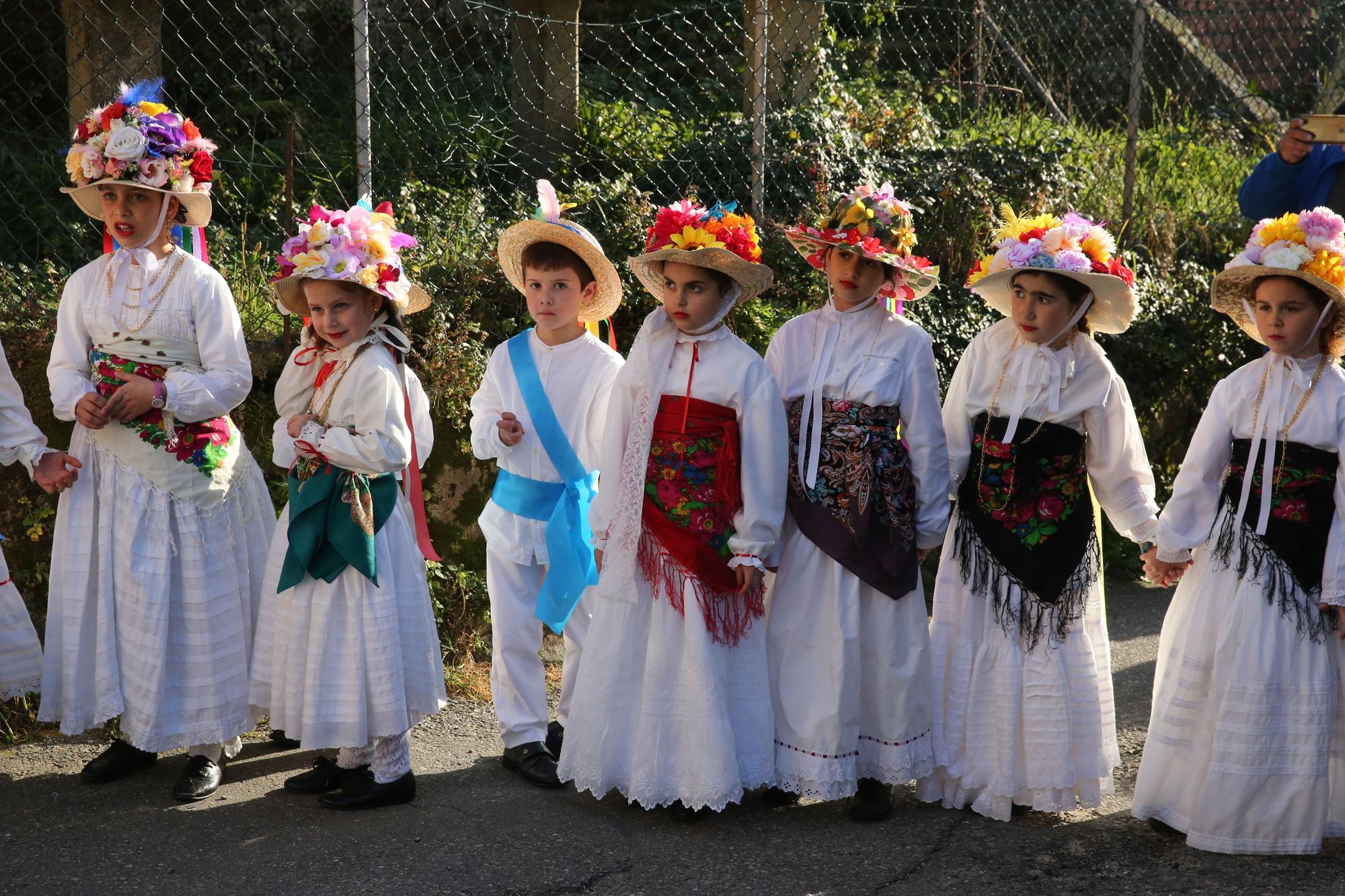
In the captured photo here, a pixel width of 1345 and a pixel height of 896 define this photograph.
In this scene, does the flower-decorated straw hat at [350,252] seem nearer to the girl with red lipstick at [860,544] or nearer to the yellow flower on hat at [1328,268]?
the girl with red lipstick at [860,544]

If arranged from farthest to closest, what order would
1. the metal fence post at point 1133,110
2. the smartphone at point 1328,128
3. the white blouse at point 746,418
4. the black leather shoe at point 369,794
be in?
the metal fence post at point 1133,110 < the smartphone at point 1328,128 < the black leather shoe at point 369,794 < the white blouse at point 746,418

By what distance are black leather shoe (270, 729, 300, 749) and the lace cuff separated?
3097mm

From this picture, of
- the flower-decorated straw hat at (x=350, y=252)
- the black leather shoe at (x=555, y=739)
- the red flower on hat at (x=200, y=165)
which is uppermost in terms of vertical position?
the red flower on hat at (x=200, y=165)

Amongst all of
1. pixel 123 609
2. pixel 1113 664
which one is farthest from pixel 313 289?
pixel 1113 664

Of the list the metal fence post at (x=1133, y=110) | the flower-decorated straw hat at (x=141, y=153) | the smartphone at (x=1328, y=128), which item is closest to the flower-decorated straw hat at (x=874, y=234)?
the smartphone at (x=1328, y=128)

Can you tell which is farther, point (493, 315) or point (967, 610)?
point (493, 315)

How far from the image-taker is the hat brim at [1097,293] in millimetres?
4105

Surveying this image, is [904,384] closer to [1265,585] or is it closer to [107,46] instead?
[1265,585]

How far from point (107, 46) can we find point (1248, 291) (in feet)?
16.7

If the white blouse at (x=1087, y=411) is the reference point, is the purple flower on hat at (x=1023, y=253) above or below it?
above

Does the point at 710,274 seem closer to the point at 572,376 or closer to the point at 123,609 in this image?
the point at 572,376

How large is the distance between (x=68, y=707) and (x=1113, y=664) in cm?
440

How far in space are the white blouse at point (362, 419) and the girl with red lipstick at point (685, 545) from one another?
712 millimetres

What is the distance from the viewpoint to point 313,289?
4.16 meters
